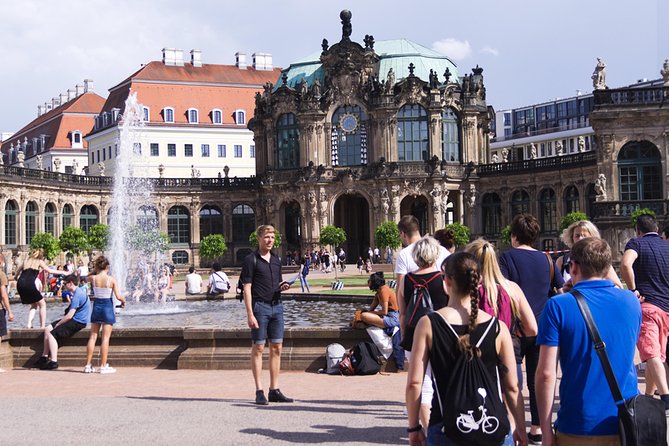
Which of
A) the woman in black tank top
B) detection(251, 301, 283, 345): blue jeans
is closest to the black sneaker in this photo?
detection(251, 301, 283, 345): blue jeans

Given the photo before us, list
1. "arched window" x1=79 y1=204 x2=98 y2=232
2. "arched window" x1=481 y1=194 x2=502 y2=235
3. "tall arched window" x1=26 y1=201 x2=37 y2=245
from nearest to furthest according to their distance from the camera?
"tall arched window" x1=26 y1=201 x2=37 y2=245, "arched window" x1=481 y1=194 x2=502 y2=235, "arched window" x1=79 y1=204 x2=98 y2=232

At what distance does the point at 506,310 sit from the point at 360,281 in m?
38.1

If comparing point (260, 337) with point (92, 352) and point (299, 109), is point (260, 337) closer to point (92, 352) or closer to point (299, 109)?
point (92, 352)

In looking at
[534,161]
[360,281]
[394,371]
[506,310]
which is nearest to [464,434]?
[506,310]

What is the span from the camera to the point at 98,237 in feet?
205

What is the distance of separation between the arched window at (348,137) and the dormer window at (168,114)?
2654 centimetres

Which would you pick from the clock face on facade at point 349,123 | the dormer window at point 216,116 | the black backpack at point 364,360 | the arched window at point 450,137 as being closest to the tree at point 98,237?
the clock face on facade at point 349,123

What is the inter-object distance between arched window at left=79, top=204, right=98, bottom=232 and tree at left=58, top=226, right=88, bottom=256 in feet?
35.0

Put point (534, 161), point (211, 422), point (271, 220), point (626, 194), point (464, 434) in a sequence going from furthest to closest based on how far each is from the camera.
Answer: point (271, 220) → point (534, 161) → point (626, 194) → point (211, 422) → point (464, 434)

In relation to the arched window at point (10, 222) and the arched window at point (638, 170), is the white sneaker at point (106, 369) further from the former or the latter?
the arched window at point (10, 222)

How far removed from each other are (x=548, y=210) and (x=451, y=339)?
60542 mm

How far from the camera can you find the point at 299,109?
6881cm

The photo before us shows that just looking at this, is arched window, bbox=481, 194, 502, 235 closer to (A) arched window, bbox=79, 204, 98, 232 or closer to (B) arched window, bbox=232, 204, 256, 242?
(B) arched window, bbox=232, 204, 256, 242

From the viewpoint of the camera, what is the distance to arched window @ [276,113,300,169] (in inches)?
2751
